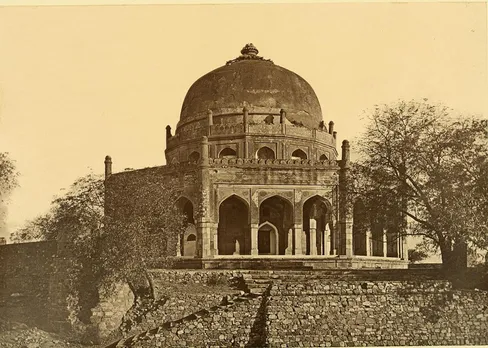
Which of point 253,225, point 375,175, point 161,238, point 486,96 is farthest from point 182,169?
point 486,96

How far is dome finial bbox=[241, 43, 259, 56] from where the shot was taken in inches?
1280

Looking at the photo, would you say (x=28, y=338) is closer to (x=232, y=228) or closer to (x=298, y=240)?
(x=298, y=240)

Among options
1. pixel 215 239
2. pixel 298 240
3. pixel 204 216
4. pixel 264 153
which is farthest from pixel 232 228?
pixel 264 153

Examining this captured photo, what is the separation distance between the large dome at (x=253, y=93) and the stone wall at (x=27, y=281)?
38.1 ft

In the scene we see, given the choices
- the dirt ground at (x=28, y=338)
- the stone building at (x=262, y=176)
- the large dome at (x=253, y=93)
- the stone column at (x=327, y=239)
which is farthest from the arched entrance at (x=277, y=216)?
the dirt ground at (x=28, y=338)

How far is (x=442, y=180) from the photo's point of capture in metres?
18.4

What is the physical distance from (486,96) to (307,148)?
1338 centimetres

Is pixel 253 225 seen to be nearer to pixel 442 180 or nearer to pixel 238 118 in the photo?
pixel 238 118

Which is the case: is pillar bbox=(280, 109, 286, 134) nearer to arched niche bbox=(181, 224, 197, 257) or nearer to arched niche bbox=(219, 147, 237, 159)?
arched niche bbox=(219, 147, 237, 159)

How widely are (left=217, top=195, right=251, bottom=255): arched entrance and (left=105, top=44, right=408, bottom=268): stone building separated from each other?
0.05 meters

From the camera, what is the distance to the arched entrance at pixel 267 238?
27.5m

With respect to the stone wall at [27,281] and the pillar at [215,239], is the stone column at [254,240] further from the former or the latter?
the stone wall at [27,281]

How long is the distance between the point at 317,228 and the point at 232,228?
422 centimetres

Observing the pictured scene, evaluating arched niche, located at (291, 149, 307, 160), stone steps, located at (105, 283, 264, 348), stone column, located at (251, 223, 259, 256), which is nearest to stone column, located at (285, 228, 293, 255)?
stone column, located at (251, 223, 259, 256)
